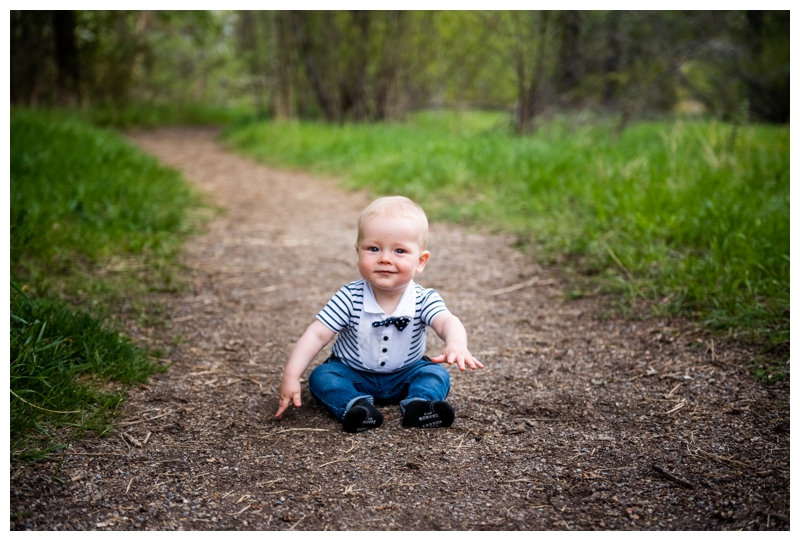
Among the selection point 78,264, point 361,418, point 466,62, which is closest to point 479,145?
point 466,62

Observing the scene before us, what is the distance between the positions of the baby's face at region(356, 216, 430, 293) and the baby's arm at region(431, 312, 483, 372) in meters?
0.19

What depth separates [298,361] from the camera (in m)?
2.11

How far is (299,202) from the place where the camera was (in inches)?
241

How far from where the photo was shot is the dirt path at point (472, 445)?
166 centimetres

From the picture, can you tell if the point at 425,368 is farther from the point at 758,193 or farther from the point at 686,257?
the point at 758,193

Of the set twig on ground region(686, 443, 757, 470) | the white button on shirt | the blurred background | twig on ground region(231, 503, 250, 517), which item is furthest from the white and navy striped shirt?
the blurred background

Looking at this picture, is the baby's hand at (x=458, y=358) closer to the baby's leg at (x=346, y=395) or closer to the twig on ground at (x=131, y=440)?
the baby's leg at (x=346, y=395)

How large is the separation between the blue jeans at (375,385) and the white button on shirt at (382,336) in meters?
0.05

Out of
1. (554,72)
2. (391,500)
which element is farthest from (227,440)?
(554,72)

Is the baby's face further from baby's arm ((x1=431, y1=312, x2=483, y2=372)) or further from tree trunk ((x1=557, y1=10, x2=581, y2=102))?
tree trunk ((x1=557, y1=10, x2=581, y2=102))

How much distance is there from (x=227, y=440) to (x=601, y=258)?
2457 mm

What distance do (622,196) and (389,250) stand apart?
2.97 m

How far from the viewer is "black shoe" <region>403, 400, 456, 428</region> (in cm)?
209

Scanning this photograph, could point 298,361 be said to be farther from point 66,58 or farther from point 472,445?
point 66,58
